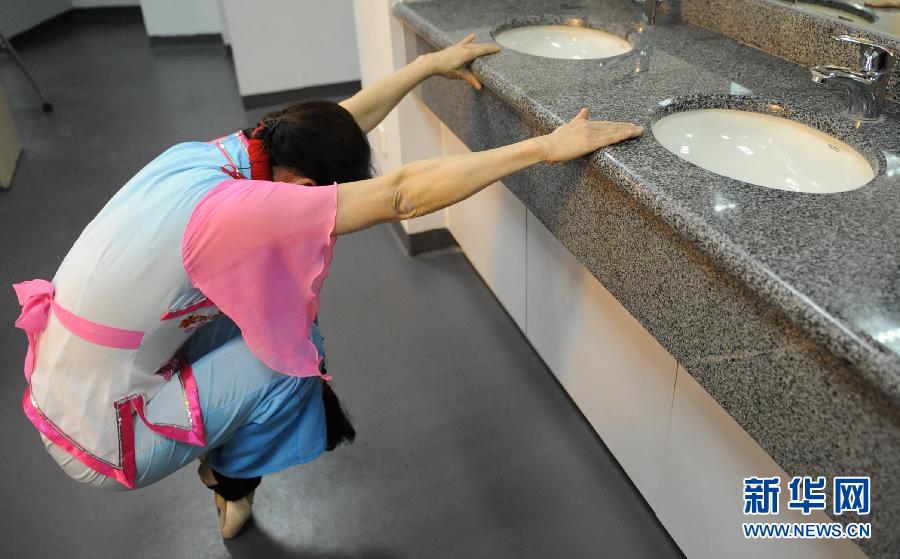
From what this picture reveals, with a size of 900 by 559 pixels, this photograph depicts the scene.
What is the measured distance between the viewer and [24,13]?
532cm

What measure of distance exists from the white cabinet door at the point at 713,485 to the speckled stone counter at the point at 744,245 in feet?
0.62

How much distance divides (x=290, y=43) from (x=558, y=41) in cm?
237

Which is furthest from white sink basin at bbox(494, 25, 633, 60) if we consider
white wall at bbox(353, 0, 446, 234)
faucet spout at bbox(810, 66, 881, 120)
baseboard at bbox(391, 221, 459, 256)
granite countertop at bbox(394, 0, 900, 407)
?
baseboard at bbox(391, 221, 459, 256)

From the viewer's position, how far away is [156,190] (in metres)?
1.12

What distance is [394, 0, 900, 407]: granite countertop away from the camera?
0.78 m

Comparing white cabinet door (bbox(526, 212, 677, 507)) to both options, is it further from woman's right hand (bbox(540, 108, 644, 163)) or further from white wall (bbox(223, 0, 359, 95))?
white wall (bbox(223, 0, 359, 95))

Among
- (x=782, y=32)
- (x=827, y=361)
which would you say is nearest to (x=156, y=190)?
(x=827, y=361)

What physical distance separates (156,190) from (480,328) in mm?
1186

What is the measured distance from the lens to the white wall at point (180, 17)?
5.13 meters

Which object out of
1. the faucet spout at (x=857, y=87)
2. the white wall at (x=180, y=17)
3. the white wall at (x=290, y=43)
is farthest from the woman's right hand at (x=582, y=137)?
the white wall at (x=180, y=17)

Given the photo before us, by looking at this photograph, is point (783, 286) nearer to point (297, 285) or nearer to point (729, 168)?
point (729, 168)

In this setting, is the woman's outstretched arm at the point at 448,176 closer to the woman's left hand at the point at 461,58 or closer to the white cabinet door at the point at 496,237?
the woman's left hand at the point at 461,58

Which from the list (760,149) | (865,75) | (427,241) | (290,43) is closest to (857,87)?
(865,75)

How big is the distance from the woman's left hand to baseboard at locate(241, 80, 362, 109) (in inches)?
98.4
